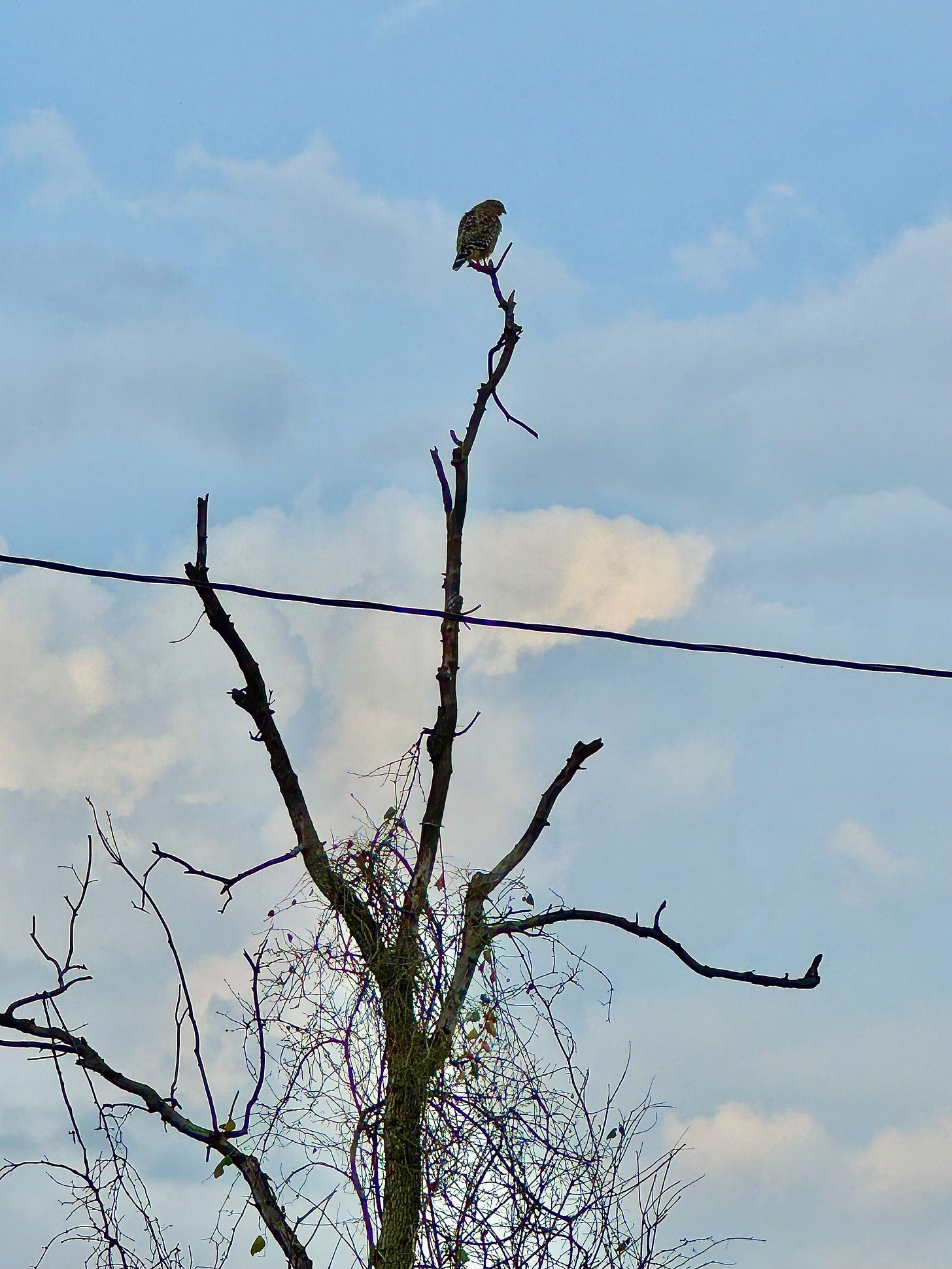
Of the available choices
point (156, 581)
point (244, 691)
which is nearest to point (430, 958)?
point (244, 691)

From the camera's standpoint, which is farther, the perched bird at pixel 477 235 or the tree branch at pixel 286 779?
the perched bird at pixel 477 235

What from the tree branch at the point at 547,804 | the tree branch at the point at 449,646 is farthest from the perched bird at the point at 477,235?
the tree branch at the point at 547,804

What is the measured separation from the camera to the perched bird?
35.9ft

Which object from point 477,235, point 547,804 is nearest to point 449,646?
point 547,804

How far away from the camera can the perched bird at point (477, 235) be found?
35.9 feet

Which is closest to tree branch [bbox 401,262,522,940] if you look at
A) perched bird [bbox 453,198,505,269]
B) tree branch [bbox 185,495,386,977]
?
tree branch [bbox 185,495,386,977]

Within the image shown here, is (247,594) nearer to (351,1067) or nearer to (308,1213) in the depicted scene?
(351,1067)

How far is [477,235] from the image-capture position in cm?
1113

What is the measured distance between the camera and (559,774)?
24.6 feet

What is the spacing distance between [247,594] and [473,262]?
5860 millimetres

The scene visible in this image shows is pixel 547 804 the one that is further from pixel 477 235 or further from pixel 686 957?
pixel 477 235

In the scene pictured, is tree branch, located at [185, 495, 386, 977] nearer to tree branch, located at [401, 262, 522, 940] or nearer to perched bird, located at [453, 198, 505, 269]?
tree branch, located at [401, 262, 522, 940]

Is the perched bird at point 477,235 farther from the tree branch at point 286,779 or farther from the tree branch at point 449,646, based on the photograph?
the tree branch at point 286,779

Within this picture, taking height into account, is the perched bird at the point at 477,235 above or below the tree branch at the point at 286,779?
above
